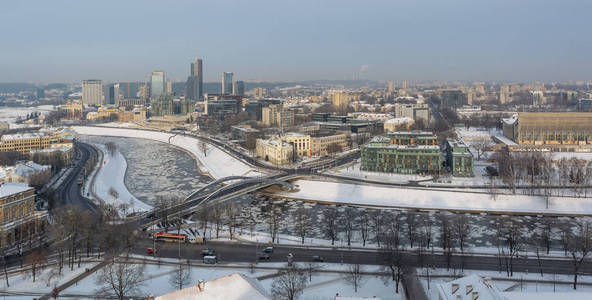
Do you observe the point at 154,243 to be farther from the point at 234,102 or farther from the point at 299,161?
the point at 234,102

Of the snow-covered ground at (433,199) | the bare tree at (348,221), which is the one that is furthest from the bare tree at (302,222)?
the snow-covered ground at (433,199)

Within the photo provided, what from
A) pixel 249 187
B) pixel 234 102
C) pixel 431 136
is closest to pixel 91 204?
pixel 249 187

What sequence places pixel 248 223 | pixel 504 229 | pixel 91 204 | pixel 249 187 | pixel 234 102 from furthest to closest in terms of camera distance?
1. pixel 234 102
2. pixel 249 187
3. pixel 91 204
4. pixel 248 223
5. pixel 504 229

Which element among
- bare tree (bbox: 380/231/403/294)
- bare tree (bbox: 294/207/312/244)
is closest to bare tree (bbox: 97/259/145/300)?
bare tree (bbox: 294/207/312/244)

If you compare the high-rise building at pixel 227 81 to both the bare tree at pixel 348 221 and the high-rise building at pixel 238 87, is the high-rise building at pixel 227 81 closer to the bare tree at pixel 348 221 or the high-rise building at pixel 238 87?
the high-rise building at pixel 238 87

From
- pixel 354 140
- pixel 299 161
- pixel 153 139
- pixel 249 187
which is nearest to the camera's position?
pixel 249 187

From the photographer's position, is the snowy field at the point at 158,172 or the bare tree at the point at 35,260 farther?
the snowy field at the point at 158,172

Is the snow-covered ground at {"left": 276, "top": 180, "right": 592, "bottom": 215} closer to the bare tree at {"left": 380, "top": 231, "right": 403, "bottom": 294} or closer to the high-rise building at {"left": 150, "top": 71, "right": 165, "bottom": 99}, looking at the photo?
the bare tree at {"left": 380, "top": 231, "right": 403, "bottom": 294}
